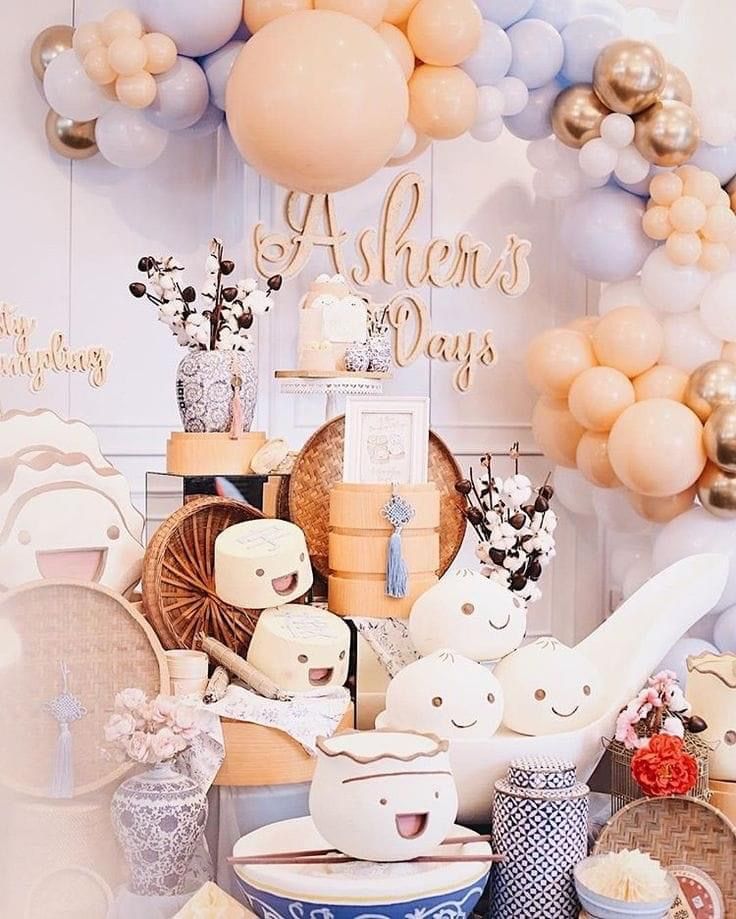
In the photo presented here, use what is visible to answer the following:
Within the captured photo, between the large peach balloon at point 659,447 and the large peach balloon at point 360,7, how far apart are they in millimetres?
1108

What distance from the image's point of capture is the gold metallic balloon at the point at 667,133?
294 cm

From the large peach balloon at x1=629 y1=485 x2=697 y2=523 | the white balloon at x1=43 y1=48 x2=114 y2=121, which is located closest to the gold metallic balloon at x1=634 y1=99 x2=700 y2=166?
the large peach balloon at x1=629 y1=485 x2=697 y2=523

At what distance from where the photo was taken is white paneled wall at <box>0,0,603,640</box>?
10.5ft

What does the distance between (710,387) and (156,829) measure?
5.96 feet

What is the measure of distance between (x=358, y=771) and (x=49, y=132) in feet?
7.38

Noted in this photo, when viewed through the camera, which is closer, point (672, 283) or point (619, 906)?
point (619, 906)

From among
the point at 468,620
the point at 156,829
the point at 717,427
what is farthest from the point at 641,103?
the point at 156,829

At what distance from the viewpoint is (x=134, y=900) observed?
1.68 m

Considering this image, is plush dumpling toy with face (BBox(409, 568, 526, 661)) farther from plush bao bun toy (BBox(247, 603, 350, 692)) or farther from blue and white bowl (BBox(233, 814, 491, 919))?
blue and white bowl (BBox(233, 814, 491, 919))

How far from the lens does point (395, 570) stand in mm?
2154

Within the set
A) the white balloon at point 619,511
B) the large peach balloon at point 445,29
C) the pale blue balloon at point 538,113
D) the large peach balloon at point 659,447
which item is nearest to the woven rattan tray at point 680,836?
the large peach balloon at point 659,447

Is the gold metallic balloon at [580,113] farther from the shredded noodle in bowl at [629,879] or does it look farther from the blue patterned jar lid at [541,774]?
the shredded noodle in bowl at [629,879]

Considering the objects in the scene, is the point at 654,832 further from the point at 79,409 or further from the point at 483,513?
the point at 79,409

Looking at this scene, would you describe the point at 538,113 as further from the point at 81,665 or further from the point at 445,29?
the point at 81,665
